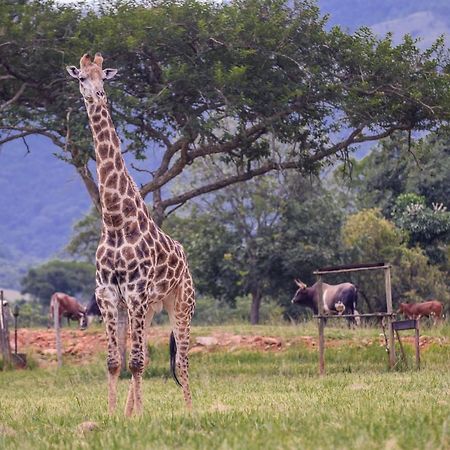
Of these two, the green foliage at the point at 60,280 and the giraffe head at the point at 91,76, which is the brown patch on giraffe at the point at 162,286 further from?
the green foliage at the point at 60,280

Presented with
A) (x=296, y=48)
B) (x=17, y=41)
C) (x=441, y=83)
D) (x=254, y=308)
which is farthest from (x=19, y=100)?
(x=254, y=308)

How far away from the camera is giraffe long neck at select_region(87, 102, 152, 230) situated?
13422mm

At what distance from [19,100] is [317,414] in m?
16.2

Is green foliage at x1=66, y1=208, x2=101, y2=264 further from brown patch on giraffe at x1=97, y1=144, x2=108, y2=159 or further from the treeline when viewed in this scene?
brown patch on giraffe at x1=97, y1=144, x2=108, y2=159

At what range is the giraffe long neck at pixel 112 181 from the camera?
13.4 meters

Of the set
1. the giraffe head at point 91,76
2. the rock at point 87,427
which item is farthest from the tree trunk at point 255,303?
the rock at point 87,427

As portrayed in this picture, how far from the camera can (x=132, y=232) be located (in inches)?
527

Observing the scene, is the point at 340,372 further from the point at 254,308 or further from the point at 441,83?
the point at 254,308

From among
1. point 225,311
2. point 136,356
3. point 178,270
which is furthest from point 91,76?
point 225,311

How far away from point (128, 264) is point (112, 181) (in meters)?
1.18

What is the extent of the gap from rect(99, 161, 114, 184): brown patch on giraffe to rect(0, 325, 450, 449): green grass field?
2.64m

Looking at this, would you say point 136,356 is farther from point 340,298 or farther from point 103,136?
point 340,298

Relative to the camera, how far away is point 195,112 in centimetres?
2331

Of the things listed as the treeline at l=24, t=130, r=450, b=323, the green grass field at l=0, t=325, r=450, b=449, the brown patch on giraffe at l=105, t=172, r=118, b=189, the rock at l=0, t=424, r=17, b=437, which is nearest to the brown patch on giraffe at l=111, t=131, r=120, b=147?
the brown patch on giraffe at l=105, t=172, r=118, b=189
